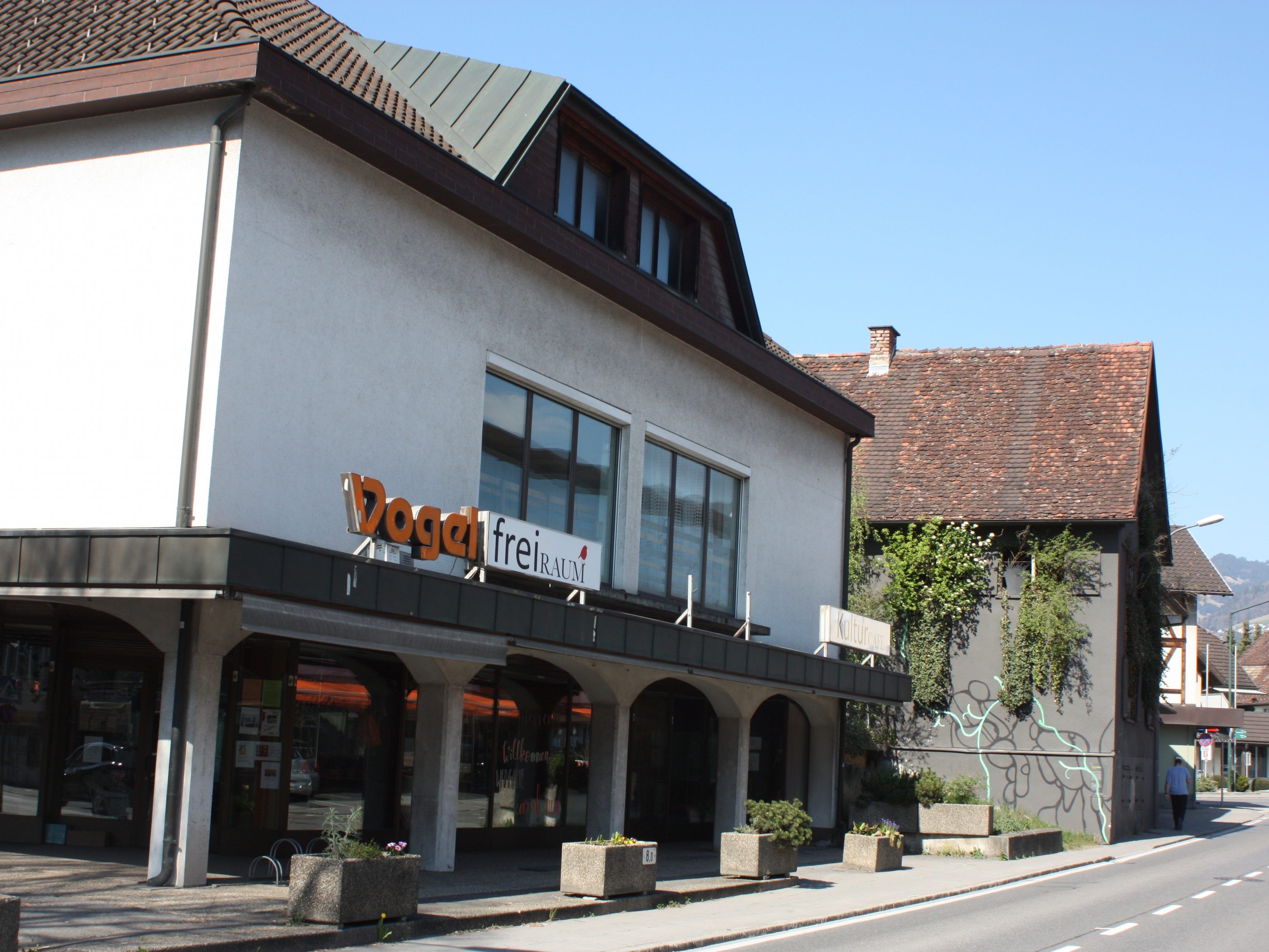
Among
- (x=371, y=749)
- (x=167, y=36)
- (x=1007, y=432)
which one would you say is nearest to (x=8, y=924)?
(x=371, y=749)

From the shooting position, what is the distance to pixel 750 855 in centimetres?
1653

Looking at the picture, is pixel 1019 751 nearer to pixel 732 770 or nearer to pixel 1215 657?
pixel 732 770

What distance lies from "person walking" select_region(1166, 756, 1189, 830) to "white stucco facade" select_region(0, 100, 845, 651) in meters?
25.2

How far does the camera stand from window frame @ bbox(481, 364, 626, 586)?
54.5 feet

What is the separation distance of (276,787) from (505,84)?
9330mm

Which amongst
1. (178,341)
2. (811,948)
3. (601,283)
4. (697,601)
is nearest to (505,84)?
(601,283)

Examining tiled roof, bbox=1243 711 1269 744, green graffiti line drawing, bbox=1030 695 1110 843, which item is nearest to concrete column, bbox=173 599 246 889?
green graffiti line drawing, bbox=1030 695 1110 843

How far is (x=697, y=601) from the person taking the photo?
20.9 m

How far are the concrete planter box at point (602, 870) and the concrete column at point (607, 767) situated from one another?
3425 millimetres

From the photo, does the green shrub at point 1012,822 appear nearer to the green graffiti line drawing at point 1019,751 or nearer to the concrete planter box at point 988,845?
the concrete planter box at point 988,845

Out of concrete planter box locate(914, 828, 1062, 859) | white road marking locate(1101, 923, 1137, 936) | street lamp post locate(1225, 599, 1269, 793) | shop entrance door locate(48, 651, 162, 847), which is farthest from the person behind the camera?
street lamp post locate(1225, 599, 1269, 793)

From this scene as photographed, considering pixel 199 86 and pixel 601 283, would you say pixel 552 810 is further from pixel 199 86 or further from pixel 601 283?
pixel 199 86

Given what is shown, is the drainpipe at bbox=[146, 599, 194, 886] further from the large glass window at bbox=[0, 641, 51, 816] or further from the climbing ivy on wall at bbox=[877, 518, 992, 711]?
the climbing ivy on wall at bbox=[877, 518, 992, 711]

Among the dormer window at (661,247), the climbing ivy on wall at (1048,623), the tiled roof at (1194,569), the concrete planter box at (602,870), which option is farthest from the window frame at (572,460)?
the tiled roof at (1194,569)
